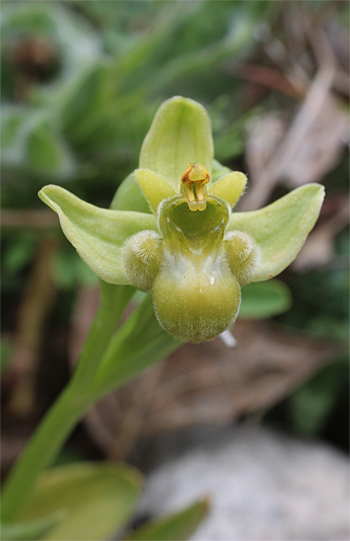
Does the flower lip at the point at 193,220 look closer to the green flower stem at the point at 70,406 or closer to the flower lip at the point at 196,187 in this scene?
the flower lip at the point at 196,187

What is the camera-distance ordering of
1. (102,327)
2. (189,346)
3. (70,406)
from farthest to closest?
(189,346) < (70,406) < (102,327)

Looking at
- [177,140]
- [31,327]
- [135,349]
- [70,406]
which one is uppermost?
[177,140]

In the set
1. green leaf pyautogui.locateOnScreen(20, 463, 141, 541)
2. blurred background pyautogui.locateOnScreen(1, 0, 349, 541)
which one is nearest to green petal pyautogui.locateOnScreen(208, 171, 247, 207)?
blurred background pyautogui.locateOnScreen(1, 0, 349, 541)

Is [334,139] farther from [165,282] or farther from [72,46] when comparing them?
[165,282]

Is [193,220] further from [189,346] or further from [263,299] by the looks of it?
[189,346]

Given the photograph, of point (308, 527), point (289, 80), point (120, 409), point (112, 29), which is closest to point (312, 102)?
point (289, 80)

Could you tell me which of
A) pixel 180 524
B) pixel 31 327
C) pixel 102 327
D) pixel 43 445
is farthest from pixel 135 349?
pixel 31 327

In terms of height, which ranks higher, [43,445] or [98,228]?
[98,228]
